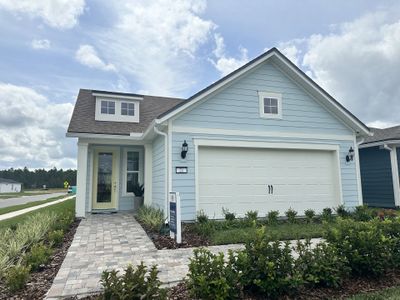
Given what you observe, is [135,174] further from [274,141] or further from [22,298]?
[22,298]

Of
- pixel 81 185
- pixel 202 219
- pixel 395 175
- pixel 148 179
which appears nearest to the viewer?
pixel 202 219

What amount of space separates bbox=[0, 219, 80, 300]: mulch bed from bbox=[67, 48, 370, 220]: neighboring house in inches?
132

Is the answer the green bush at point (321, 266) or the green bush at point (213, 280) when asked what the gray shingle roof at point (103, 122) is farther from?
the green bush at point (321, 266)

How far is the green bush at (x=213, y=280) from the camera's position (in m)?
3.13

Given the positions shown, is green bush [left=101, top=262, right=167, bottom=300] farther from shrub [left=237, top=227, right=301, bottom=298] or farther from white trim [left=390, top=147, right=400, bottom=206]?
white trim [left=390, top=147, right=400, bottom=206]

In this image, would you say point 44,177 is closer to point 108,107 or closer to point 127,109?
point 108,107

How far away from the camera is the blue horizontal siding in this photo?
12219 millimetres

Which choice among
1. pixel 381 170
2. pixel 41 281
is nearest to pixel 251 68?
pixel 41 281

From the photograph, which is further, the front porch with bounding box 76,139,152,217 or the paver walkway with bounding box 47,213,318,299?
the front porch with bounding box 76,139,152,217

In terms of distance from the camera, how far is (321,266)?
366cm

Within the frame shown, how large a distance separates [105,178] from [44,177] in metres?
78.3

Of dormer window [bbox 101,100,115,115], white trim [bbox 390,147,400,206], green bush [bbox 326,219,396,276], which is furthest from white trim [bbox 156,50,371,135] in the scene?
green bush [bbox 326,219,396,276]

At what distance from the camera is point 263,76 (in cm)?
950

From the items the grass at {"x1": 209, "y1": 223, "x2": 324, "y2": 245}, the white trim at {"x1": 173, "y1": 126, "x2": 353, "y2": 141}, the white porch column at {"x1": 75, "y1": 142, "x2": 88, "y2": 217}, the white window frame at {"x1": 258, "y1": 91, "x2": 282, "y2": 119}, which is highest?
the white window frame at {"x1": 258, "y1": 91, "x2": 282, "y2": 119}
